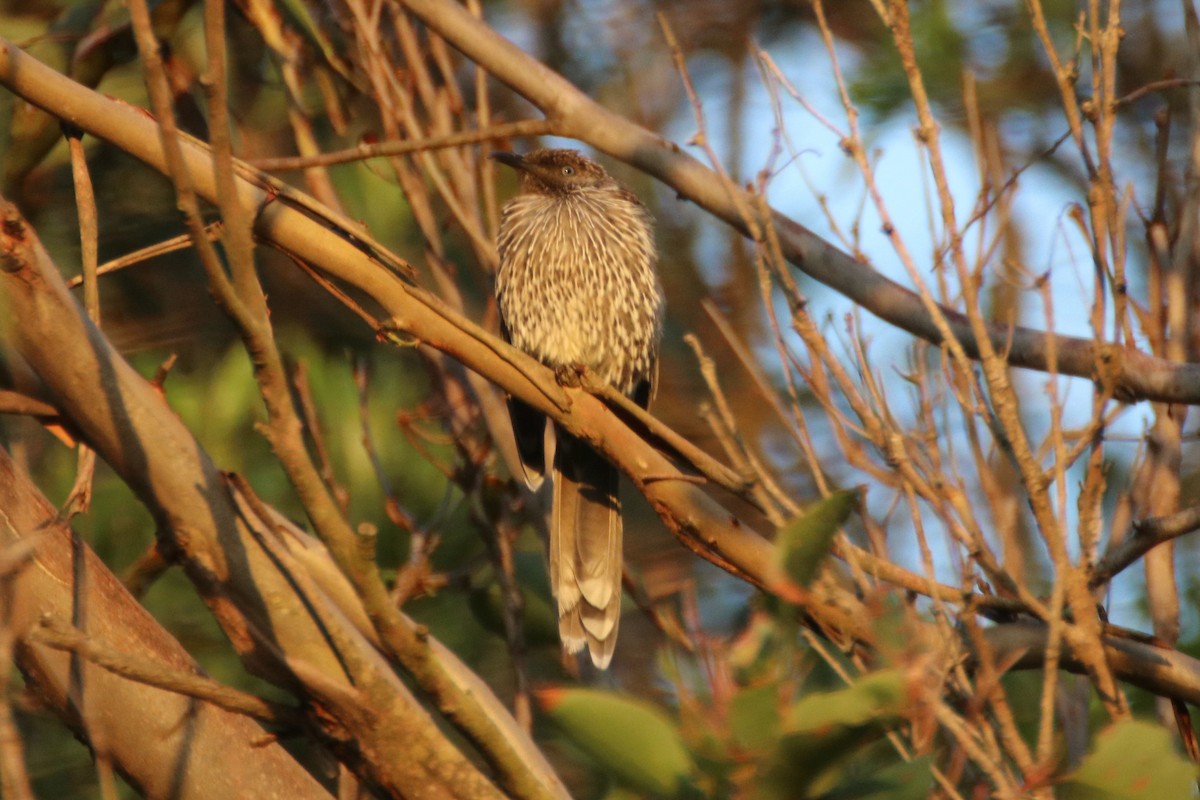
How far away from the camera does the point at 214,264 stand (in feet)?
6.68

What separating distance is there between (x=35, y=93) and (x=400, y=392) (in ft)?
6.81

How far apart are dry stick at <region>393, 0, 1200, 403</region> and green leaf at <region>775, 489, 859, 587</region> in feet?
2.20

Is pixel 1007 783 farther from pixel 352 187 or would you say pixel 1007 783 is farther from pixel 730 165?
pixel 730 165

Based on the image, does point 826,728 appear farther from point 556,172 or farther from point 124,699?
point 556,172

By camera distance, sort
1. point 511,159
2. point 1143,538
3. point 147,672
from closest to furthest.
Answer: point 147,672 < point 1143,538 < point 511,159

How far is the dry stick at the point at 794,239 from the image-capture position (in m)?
2.70

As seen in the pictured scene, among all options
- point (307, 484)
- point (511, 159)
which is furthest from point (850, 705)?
point (511, 159)

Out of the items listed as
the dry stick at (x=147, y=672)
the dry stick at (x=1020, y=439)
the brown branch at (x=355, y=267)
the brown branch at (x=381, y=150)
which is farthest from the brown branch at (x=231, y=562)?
the dry stick at (x=1020, y=439)

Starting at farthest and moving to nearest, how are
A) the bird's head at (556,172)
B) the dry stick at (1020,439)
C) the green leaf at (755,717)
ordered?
the bird's head at (556,172) → the dry stick at (1020,439) → the green leaf at (755,717)

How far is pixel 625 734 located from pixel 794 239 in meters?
1.80

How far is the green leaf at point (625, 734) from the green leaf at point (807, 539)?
265 millimetres

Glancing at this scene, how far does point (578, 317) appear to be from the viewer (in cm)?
448

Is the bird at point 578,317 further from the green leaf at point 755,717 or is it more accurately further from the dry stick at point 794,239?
the green leaf at point 755,717

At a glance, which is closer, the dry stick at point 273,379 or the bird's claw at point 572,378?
the dry stick at point 273,379
